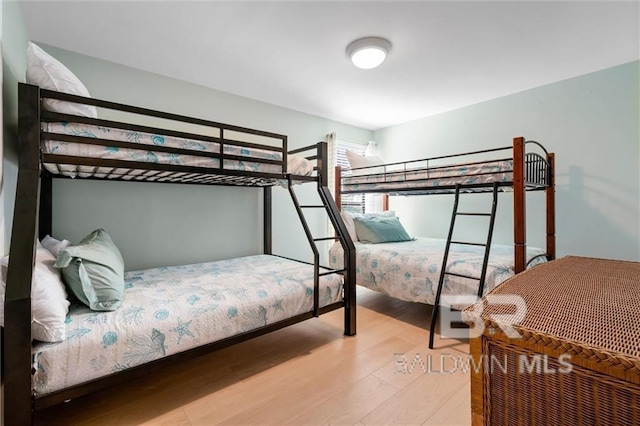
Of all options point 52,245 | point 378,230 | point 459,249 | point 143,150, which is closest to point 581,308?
point 143,150

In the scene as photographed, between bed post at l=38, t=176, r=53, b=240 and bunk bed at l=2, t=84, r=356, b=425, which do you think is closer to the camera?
bunk bed at l=2, t=84, r=356, b=425

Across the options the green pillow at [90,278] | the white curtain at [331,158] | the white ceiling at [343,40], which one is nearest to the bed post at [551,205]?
the white ceiling at [343,40]

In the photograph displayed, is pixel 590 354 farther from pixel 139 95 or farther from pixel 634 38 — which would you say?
pixel 139 95

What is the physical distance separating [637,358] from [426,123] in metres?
3.85

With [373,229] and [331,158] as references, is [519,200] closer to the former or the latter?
[373,229]

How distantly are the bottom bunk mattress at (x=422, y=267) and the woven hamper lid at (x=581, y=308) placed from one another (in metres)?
0.95

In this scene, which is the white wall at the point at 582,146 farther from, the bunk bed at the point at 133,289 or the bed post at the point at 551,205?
the bunk bed at the point at 133,289

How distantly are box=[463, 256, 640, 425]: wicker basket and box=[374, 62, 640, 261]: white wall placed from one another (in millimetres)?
2400

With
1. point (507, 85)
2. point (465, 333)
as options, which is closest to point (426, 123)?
point (507, 85)

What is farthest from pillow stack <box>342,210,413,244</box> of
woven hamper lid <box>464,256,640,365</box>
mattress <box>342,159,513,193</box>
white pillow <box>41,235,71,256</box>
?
white pillow <box>41,235,71,256</box>

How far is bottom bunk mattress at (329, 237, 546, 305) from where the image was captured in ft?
7.43

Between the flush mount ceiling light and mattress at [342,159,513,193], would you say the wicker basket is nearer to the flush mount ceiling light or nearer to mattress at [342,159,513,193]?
mattress at [342,159,513,193]

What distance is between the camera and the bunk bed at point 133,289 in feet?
3.75

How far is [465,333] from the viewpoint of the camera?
233cm
